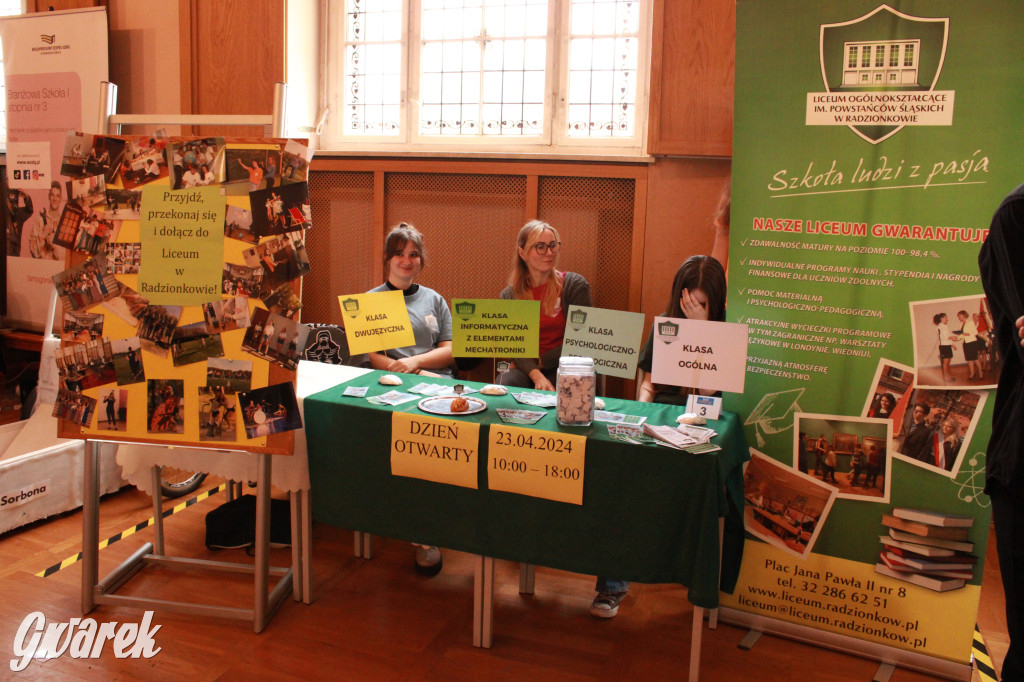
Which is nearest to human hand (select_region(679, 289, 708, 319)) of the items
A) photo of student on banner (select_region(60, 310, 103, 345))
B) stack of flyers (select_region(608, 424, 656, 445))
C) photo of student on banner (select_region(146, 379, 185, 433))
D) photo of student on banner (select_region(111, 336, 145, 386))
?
stack of flyers (select_region(608, 424, 656, 445))

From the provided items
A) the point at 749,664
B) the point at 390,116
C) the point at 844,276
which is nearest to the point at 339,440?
the point at 749,664

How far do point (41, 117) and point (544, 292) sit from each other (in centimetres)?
304

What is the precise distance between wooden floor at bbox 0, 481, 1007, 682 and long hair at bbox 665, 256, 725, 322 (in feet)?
3.28

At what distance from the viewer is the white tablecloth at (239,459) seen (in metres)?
2.27

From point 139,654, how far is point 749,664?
1.76 m

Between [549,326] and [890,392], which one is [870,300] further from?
[549,326]

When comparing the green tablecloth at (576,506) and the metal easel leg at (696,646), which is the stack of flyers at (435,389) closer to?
the green tablecloth at (576,506)

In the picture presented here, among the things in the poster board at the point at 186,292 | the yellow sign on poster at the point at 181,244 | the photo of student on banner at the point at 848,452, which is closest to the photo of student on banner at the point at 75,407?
the poster board at the point at 186,292

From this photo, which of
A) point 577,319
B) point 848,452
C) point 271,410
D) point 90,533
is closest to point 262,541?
point 271,410

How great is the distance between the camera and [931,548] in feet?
6.92

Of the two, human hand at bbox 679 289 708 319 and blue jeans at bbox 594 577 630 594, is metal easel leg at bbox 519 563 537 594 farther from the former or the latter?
human hand at bbox 679 289 708 319

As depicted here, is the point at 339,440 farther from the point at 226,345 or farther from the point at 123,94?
the point at 123,94

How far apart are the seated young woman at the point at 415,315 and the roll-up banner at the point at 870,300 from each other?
124cm

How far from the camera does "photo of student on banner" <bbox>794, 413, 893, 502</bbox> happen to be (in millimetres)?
2162
